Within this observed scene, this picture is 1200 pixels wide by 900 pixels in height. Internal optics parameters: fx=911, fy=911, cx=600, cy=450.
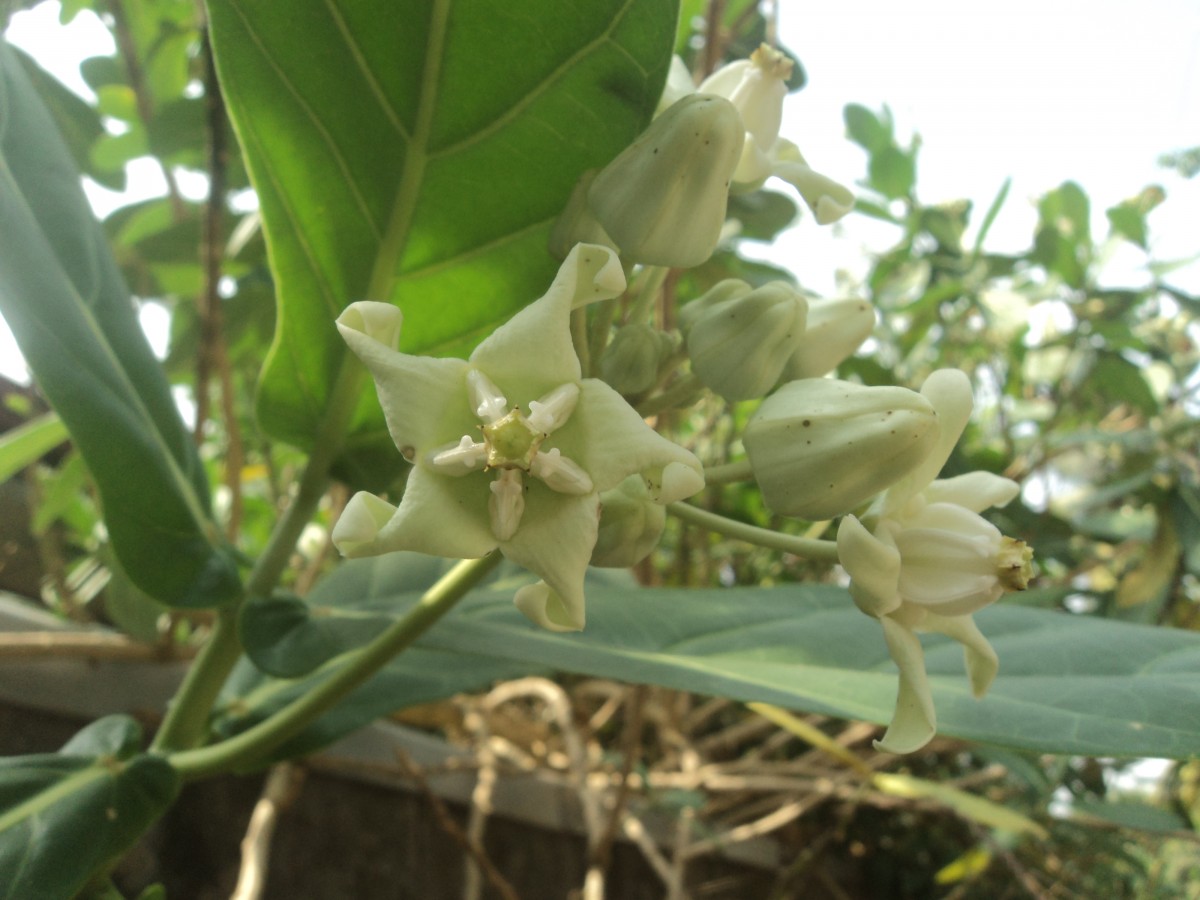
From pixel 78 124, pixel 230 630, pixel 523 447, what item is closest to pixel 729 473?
pixel 523 447

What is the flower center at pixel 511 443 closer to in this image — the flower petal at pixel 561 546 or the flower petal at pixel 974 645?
the flower petal at pixel 561 546

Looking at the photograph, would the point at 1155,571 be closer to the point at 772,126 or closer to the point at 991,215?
the point at 991,215

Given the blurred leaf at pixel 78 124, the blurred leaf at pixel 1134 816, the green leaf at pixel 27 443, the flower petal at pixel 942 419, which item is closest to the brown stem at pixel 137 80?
the blurred leaf at pixel 78 124

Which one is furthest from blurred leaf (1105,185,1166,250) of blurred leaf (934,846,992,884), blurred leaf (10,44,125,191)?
blurred leaf (10,44,125,191)

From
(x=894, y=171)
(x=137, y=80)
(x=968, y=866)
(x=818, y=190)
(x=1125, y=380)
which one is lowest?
(x=968, y=866)

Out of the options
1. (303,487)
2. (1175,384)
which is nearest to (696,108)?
(303,487)

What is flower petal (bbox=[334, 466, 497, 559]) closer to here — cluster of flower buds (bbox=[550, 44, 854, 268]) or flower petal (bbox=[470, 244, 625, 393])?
flower petal (bbox=[470, 244, 625, 393])
